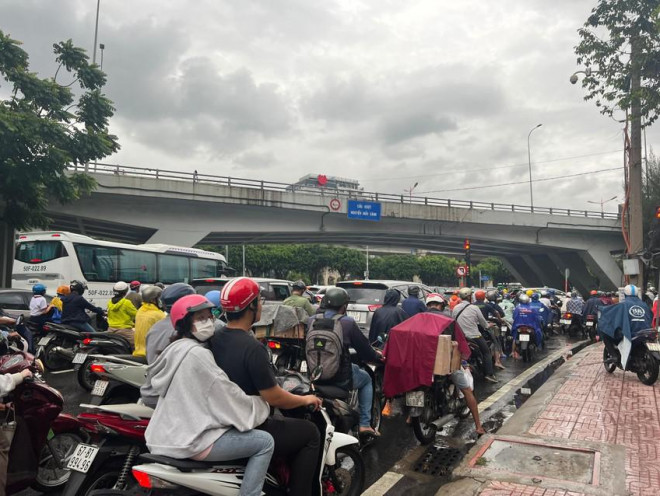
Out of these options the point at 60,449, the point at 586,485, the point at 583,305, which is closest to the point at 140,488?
the point at 60,449

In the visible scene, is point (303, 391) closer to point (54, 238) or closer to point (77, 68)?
point (54, 238)

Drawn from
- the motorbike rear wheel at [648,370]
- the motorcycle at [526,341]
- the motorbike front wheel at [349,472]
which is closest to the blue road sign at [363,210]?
the motorcycle at [526,341]

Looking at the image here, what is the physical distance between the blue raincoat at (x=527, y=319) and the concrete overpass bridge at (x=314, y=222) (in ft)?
65.0

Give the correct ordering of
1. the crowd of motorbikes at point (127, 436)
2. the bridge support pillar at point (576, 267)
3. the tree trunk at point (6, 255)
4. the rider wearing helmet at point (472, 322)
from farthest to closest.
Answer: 1. the bridge support pillar at point (576, 267)
2. the tree trunk at point (6, 255)
3. the rider wearing helmet at point (472, 322)
4. the crowd of motorbikes at point (127, 436)

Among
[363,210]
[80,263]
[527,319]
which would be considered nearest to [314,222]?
[363,210]

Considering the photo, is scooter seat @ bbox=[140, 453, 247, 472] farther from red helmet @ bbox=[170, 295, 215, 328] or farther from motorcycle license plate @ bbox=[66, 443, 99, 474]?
red helmet @ bbox=[170, 295, 215, 328]

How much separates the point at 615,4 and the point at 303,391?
17481mm

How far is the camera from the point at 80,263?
16.6 meters

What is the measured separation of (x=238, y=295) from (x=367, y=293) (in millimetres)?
7467

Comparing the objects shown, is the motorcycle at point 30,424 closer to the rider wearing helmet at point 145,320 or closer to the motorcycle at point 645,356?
the rider wearing helmet at point 145,320

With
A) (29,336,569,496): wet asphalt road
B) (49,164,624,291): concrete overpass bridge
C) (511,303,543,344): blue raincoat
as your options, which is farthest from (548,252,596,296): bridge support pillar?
(29,336,569,496): wet asphalt road

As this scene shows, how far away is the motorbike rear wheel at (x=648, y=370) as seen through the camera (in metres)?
7.76

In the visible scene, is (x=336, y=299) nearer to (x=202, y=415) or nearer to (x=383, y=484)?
(x=383, y=484)

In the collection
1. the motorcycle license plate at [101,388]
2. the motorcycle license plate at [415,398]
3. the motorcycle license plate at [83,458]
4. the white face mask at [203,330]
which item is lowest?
the motorcycle license plate at [415,398]
